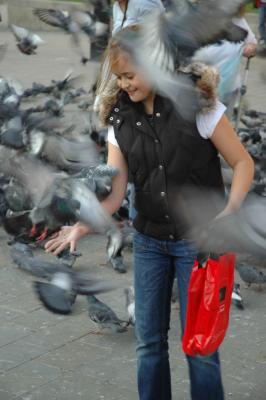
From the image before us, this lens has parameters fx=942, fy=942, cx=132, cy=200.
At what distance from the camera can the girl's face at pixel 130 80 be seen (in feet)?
12.6

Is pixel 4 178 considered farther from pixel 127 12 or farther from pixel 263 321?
pixel 263 321

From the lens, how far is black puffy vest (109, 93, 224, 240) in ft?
12.8

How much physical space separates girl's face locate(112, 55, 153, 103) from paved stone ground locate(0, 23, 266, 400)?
1.65m

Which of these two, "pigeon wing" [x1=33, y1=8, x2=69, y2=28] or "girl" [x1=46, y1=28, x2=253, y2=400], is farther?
"pigeon wing" [x1=33, y1=8, x2=69, y2=28]

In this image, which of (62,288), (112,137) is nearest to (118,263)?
(62,288)

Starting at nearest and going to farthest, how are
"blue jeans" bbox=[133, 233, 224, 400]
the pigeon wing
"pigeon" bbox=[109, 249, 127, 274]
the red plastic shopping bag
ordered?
the red plastic shopping bag, "blue jeans" bbox=[133, 233, 224, 400], "pigeon" bbox=[109, 249, 127, 274], the pigeon wing

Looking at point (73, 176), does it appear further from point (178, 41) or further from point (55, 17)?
point (55, 17)

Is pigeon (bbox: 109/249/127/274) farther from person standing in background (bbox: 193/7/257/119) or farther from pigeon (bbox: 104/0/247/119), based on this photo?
pigeon (bbox: 104/0/247/119)

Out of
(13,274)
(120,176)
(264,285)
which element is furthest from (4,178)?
(120,176)

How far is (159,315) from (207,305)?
381 mm

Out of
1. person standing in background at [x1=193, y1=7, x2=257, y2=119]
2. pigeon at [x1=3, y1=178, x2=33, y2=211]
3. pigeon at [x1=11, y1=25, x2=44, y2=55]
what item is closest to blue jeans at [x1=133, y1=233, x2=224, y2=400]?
pigeon at [x1=3, y1=178, x2=33, y2=211]

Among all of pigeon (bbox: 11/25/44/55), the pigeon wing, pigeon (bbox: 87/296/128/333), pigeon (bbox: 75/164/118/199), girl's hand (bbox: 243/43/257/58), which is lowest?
pigeon (bbox: 11/25/44/55)

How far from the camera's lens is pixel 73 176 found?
A: 4.99 m

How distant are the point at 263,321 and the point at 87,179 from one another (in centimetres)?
184
